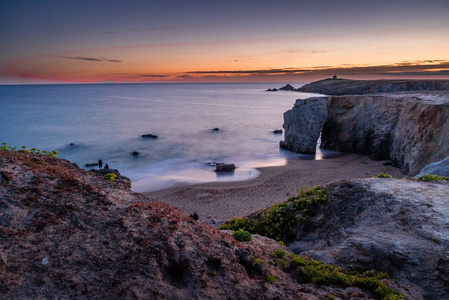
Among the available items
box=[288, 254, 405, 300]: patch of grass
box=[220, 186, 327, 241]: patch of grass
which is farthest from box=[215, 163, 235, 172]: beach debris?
box=[288, 254, 405, 300]: patch of grass

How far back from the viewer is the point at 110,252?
20.6ft

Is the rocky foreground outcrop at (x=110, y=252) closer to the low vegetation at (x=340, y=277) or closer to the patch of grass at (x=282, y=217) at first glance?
the low vegetation at (x=340, y=277)

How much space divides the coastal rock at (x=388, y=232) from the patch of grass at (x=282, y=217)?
1.24ft

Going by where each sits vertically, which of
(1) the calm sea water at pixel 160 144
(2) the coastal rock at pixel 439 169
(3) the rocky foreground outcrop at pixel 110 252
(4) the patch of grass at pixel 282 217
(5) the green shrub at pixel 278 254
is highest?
(3) the rocky foreground outcrop at pixel 110 252

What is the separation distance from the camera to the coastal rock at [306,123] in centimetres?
3900

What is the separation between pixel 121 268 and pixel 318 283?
4765mm

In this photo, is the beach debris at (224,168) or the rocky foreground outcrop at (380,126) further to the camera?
the beach debris at (224,168)

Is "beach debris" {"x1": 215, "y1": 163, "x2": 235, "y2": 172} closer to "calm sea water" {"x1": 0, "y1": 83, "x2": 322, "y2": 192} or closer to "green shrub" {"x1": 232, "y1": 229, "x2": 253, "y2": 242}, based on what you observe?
"calm sea water" {"x1": 0, "y1": 83, "x2": 322, "y2": 192}

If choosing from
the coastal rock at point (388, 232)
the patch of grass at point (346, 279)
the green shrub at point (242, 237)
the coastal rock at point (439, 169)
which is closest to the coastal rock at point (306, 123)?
the coastal rock at point (439, 169)

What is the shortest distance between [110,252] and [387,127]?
112ft

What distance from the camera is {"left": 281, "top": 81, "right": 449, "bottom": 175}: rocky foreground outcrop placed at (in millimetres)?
23172

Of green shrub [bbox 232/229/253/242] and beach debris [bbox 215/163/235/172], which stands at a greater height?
green shrub [bbox 232/229/253/242]

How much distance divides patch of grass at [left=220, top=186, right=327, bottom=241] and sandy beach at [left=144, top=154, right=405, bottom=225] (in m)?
5.27

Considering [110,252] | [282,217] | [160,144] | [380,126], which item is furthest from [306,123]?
[110,252]
